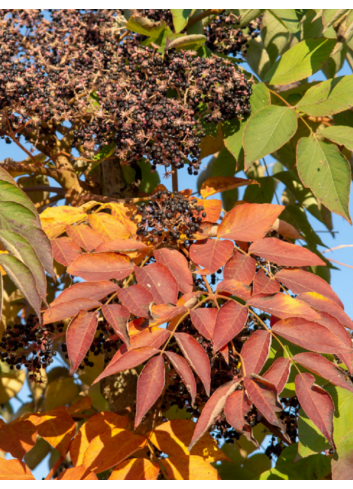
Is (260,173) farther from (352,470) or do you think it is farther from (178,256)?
(352,470)

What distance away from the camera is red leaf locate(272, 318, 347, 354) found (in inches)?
32.2

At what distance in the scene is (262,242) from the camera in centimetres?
99

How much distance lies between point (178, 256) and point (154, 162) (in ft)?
0.90

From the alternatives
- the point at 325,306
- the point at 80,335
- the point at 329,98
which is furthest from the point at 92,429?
the point at 329,98

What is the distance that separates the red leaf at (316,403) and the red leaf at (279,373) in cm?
3

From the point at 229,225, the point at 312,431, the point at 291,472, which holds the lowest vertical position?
the point at 291,472

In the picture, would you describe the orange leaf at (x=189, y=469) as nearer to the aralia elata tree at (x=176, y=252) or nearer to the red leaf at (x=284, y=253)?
the aralia elata tree at (x=176, y=252)

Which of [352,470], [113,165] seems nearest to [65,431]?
[352,470]

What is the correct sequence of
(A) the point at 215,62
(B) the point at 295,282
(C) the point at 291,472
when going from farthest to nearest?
(A) the point at 215,62 → (C) the point at 291,472 → (B) the point at 295,282

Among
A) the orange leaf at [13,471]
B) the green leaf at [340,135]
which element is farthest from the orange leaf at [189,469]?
the green leaf at [340,135]

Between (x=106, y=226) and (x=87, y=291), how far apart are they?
24 centimetres

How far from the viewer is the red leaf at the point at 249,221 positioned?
1.00m

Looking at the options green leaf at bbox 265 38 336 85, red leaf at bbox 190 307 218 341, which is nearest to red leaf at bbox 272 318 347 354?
red leaf at bbox 190 307 218 341

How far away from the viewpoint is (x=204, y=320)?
0.86 metres
